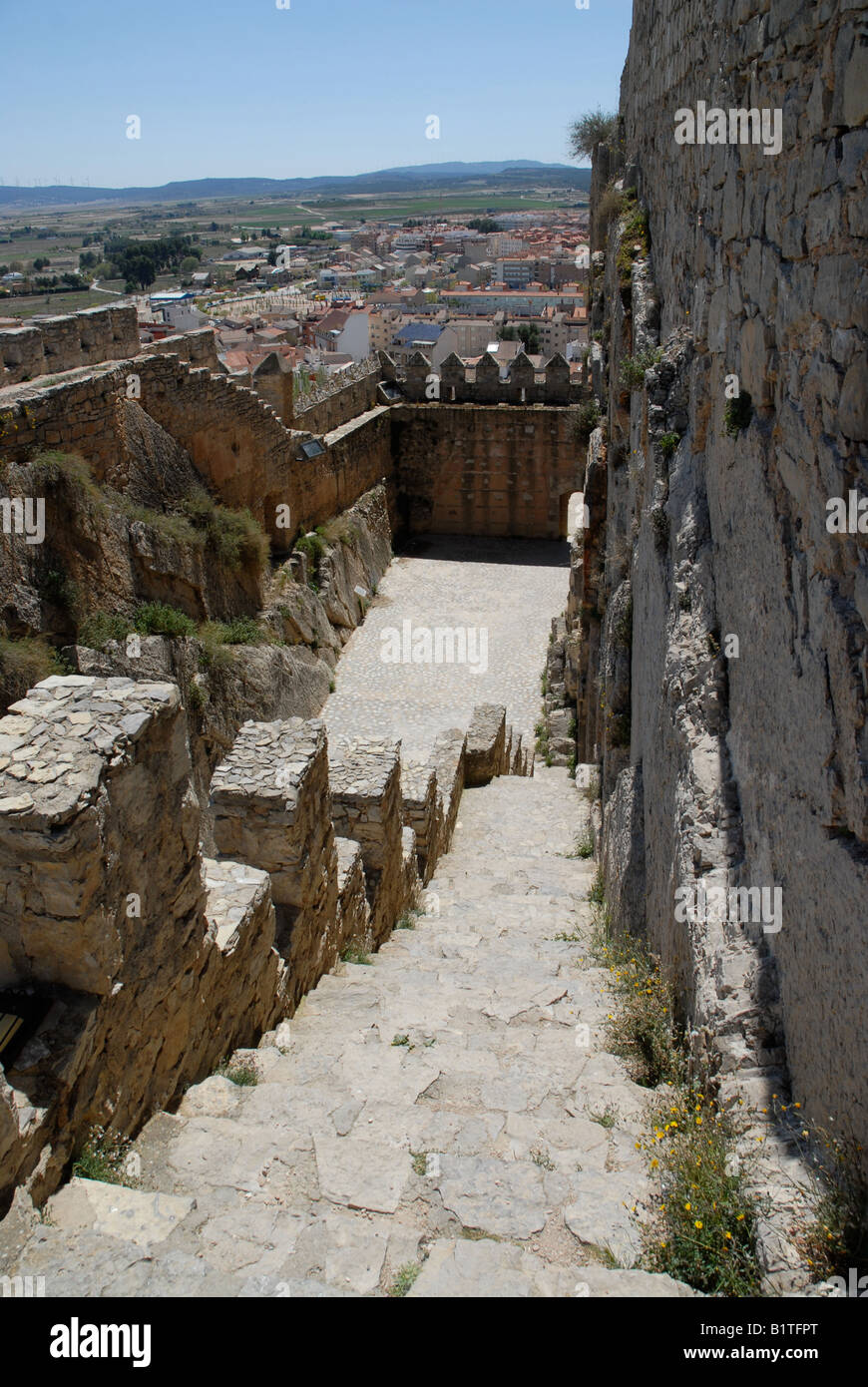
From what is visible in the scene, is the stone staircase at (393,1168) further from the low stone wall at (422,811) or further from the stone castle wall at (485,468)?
the stone castle wall at (485,468)

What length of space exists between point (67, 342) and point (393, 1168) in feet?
35.0

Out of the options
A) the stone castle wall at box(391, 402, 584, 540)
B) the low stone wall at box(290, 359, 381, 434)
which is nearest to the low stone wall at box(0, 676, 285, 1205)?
the low stone wall at box(290, 359, 381, 434)

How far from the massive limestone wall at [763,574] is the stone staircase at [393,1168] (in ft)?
2.04

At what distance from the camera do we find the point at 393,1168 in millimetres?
3432

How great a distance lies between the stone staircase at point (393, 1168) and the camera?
2666 millimetres

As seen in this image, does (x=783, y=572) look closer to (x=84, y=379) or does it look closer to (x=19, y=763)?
(x=19, y=763)

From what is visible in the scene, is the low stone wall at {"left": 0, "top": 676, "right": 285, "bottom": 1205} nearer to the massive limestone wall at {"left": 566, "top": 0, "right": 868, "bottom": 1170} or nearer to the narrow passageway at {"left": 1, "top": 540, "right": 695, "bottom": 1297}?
the narrow passageway at {"left": 1, "top": 540, "right": 695, "bottom": 1297}

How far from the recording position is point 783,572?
3.07 m

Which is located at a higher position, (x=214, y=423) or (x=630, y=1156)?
(x=214, y=423)

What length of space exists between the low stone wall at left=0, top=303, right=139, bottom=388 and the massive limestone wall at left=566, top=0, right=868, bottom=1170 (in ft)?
25.1

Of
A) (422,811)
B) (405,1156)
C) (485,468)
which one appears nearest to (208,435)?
(422,811)

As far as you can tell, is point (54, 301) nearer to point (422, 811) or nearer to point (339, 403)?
point (339, 403)
